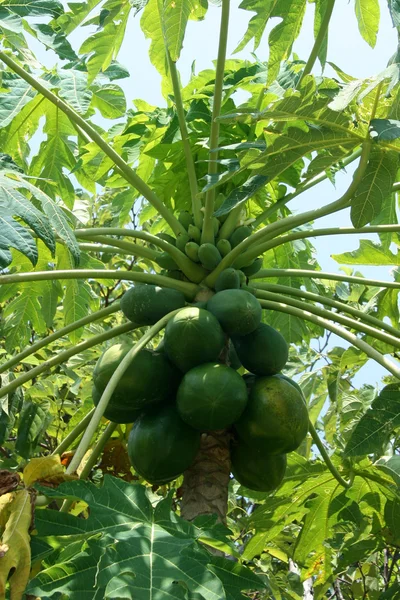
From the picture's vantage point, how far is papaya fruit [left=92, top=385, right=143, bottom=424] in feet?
6.95

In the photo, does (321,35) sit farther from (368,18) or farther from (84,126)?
(84,126)

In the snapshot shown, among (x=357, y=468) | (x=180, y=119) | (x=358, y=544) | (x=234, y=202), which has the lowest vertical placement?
(x=358, y=544)

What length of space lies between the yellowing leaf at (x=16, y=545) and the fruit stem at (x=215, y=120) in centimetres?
113

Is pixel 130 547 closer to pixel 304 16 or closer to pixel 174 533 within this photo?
pixel 174 533

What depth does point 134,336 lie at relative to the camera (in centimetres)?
438

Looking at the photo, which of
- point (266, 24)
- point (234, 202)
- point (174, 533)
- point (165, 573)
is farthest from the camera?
point (266, 24)

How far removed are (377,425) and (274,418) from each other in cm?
39

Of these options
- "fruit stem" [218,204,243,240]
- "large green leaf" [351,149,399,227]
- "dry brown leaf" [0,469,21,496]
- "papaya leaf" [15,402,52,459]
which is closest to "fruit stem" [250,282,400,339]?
"fruit stem" [218,204,243,240]

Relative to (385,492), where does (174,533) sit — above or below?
above

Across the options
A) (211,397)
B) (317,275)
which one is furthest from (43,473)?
(317,275)

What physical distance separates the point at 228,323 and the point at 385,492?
0.98 m

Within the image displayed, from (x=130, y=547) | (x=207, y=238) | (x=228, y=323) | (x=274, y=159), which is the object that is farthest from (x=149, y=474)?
(x=274, y=159)

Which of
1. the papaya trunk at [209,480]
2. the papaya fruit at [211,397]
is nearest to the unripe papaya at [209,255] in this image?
the papaya fruit at [211,397]

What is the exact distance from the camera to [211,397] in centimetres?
198
